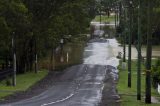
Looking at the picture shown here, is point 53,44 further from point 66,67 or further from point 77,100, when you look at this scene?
point 77,100

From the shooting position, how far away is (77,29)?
295 ft

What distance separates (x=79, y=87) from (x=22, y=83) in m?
6.78

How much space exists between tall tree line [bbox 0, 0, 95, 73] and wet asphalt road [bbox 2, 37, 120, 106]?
544 cm

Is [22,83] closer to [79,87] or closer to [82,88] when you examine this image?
[79,87]

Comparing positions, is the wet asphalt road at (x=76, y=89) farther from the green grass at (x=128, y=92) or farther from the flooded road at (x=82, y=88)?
the green grass at (x=128, y=92)

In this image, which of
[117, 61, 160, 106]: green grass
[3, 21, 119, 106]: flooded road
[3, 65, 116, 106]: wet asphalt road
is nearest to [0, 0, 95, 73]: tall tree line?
[3, 21, 119, 106]: flooded road

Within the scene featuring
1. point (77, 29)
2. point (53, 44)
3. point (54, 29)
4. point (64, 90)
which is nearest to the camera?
point (64, 90)

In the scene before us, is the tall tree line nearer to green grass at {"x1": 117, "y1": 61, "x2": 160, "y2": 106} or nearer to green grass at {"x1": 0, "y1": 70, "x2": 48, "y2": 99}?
green grass at {"x1": 0, "y1": 70, "x2": 48, "y2": 99}

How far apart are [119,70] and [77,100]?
32058mm

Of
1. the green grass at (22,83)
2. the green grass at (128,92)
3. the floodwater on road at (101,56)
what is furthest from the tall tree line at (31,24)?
the green grass at (128,92)

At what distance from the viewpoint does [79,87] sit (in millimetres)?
48438

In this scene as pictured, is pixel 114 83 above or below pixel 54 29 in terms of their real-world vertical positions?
below

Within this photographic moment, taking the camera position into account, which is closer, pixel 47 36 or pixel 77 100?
pixel 77 100

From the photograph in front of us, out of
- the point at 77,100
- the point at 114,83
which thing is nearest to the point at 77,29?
the point at 114,83
